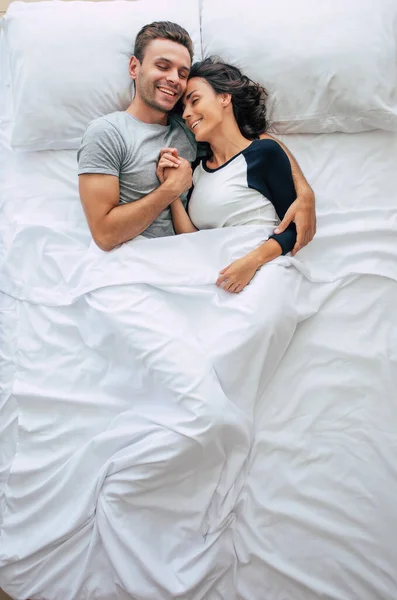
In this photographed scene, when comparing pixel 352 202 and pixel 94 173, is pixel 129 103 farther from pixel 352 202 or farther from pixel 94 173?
pixel 352 202

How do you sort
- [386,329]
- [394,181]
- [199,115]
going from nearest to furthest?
[386,329], [199,115], [394,181]

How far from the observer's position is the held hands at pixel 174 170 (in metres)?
1.40

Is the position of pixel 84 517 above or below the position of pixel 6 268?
below

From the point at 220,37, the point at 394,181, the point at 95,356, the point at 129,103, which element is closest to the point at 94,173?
the point at 129,103

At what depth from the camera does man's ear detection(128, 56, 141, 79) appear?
1.49 m

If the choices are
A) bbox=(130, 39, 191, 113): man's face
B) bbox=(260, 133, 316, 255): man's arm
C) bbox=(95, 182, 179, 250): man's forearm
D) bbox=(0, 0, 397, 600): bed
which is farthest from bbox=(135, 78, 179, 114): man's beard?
bbox=(260, 133, 316, 255): man's arm

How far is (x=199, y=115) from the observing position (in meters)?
1.45

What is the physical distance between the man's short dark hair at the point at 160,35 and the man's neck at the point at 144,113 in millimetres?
115

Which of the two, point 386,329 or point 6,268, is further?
point 6,268

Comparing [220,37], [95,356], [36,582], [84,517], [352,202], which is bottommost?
[36,582]

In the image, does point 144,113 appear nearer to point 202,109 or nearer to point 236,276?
point 202,109

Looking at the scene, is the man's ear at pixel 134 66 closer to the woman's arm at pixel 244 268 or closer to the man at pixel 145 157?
the man at pixel 145 157

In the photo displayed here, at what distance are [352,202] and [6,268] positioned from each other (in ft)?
3.12

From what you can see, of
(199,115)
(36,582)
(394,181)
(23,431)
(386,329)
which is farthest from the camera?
(394,181)
